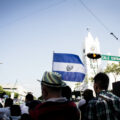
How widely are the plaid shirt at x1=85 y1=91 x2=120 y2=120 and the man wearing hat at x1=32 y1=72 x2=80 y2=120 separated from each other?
0.23 metres

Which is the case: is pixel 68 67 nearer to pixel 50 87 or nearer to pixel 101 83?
pixel 101 83

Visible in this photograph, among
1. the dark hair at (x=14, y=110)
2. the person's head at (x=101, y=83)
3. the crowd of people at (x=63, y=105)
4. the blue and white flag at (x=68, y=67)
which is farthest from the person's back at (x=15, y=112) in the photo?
the blue and white flag at (x=68, y=67)

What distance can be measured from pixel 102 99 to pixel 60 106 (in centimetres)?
60

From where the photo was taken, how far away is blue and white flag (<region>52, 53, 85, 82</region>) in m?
7.81

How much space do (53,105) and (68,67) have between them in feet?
20.7

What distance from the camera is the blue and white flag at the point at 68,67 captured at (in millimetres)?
7812

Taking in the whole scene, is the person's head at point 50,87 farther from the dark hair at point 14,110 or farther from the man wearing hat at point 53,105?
the dark hair at point 14,110

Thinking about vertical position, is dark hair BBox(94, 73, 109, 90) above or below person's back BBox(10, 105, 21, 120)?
above

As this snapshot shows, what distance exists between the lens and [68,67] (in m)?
8.11

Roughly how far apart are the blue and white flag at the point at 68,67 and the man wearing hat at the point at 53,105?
228 inches

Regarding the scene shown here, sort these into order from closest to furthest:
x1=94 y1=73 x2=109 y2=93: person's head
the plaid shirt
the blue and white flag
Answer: the plaid shirt < x1=94 y1=73 x2=109 y2=93: person's head < the blue and white flag

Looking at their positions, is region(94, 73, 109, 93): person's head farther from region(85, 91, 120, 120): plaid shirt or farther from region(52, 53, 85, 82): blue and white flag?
region(52, 53, 85, 82): blue and white flag

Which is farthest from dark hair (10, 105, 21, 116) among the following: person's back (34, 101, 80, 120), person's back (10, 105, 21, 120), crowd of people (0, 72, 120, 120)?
person's back (34, 101, 80, 120)

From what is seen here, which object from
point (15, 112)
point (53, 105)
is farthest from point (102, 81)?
point (15, 112)
